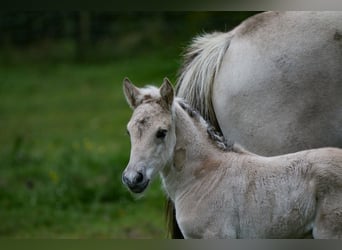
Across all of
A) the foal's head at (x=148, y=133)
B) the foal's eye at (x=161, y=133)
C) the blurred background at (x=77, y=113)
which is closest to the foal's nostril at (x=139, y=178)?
the foal's head at (x=148, y=133)

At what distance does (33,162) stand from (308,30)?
4.94m

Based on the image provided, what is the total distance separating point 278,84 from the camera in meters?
4.07

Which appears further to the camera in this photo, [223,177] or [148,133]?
[223,177]

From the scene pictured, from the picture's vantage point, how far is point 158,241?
3.59m

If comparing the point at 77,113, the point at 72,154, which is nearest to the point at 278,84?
the point at 72,154

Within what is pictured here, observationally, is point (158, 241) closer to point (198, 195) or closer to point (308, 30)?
point (198, 195)

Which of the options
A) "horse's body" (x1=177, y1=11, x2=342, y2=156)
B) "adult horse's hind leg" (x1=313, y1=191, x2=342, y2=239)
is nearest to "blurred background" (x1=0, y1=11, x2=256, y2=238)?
"horse's body" (x1=177, y1=11, x2=342, y2=156)

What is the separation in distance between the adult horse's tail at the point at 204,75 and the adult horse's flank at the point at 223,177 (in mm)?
406

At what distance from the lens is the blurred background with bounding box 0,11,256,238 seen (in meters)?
7.35

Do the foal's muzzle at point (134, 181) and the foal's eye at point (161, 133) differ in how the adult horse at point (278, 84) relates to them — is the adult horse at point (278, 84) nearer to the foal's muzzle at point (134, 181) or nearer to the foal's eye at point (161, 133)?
the foal's eye at point (161, 133)

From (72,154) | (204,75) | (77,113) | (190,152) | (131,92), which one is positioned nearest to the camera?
(131,92)

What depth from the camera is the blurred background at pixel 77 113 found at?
24.1 ft

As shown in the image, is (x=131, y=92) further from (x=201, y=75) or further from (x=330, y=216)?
(x=330, y=216)

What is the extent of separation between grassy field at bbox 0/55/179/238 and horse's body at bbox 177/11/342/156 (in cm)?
115
